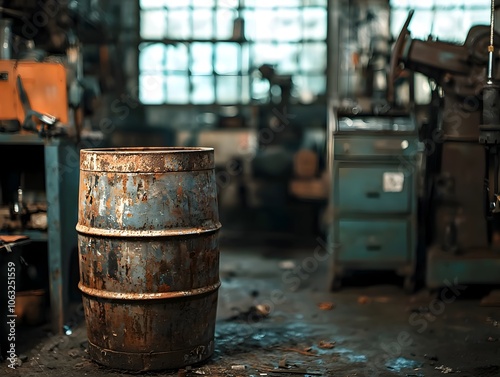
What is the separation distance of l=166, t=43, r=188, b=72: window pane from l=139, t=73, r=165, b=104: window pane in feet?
0.47

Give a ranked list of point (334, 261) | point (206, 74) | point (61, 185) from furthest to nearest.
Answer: point (206, 74), point (334, 261), point (61, 185)

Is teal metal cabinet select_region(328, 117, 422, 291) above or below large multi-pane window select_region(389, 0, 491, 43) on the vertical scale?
below

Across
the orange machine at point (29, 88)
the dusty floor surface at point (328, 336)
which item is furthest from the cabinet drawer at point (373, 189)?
the orange machine at point (29, 88)

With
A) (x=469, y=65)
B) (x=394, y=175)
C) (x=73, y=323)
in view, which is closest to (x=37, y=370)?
(x=73, y=323)

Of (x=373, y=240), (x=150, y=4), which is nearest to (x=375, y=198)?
(x=373, y=240)

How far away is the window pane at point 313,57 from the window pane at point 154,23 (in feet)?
4.61

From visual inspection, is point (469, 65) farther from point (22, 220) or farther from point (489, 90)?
point (22, 220)

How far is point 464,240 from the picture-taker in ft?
14.5

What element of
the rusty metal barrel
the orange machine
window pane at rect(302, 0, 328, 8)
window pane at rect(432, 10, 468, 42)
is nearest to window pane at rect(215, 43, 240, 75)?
window pane at rect(302, 0, 328, 8)

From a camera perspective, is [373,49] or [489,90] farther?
[373,49]

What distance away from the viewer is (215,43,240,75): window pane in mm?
6504

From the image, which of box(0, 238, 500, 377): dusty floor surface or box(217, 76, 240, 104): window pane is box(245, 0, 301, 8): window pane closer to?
box(217, 76, 240, 104): window pane

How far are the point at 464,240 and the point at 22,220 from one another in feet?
9.24

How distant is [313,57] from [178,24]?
1.37m
